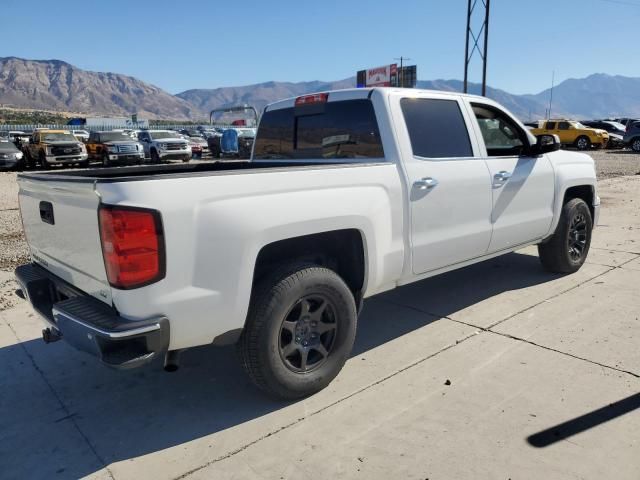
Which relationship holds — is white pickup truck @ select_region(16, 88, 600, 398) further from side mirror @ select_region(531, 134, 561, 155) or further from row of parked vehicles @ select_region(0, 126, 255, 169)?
row of parked vehicles @ select_region(0, 126, 255, 169)

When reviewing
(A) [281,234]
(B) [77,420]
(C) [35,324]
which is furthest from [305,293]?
(C) [35,324]

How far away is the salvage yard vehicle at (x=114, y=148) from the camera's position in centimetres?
2223

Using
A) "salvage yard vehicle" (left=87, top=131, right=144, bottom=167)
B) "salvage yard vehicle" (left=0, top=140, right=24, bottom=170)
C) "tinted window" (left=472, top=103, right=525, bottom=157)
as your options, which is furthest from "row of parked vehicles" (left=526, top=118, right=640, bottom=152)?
"salvage yard vehicle" (left=0, top=140, right=24, bottom=170)

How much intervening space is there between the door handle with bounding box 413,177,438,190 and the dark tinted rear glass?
0.33m

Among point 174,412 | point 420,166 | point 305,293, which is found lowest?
point 174,412

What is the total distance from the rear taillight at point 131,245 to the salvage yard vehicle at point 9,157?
846 inches

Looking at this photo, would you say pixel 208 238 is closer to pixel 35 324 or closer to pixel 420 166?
pixel 420 166

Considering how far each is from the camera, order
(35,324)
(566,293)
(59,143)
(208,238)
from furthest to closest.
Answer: (59,143) < (566,293) < (35,324) < (208,238)

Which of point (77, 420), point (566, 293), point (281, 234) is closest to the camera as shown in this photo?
point (281, 234)

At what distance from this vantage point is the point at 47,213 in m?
2.99

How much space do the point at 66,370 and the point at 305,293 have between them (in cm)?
195

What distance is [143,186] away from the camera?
2314mm

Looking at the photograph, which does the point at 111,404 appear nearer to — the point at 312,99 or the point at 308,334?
the point at 308,334

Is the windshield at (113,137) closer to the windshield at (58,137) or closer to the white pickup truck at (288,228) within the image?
the windshield at (58,137)
